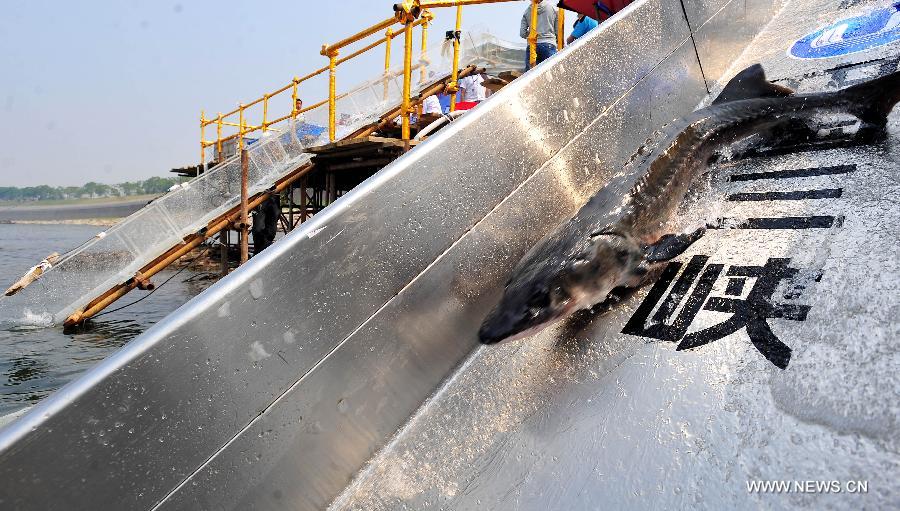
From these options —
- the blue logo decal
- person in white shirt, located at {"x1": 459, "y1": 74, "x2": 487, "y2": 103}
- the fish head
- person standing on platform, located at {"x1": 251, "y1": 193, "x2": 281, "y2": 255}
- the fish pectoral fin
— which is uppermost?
the fish head

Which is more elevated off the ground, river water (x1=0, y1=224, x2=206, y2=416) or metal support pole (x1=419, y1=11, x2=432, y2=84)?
metal support pole (x1=419, y1=11, x2=432, y2=84)

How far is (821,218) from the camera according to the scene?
66.4 inches

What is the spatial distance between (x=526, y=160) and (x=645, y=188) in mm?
464

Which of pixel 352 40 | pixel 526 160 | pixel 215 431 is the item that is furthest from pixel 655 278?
pixel 352 40

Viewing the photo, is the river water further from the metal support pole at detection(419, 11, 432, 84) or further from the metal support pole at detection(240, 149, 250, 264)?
the metal support pole at detection(419, 11, 432, 84)

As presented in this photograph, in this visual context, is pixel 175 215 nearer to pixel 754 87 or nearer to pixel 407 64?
pixel 407 64

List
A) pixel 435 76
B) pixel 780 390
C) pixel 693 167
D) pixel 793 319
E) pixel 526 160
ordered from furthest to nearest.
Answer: pixel 435 76, pixel 693 167, pixel 526 160, pixel 793 319, pixel 780 390

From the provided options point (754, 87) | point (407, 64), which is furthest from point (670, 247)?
point (407, 64)

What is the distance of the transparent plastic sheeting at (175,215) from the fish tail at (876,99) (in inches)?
302

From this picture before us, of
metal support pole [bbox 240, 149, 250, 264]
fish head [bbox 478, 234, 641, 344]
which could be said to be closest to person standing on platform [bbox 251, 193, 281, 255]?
metal support pole [bbox 240, 149, 250, 264]

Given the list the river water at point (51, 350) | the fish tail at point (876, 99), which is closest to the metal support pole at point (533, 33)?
the fish tail at point (876, 99)

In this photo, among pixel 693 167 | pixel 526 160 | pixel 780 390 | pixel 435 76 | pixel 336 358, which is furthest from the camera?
pixel 435 76

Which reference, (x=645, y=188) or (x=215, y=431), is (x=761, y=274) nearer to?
(x=645, y=188)

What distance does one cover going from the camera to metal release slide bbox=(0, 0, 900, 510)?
108cm
